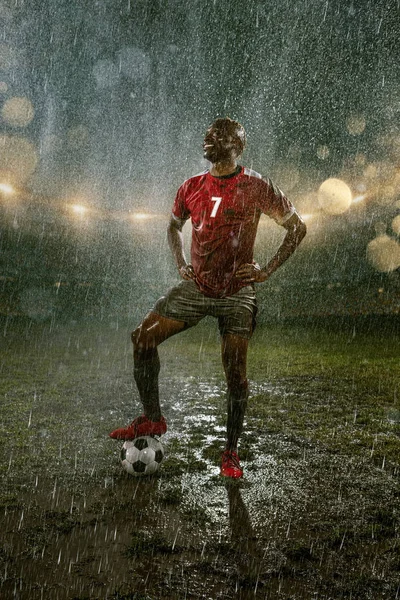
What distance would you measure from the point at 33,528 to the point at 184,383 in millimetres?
4537

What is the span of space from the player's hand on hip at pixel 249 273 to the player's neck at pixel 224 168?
768mm

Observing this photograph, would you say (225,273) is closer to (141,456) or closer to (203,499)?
(141,456)

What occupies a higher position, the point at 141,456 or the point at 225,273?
the point at 225,273

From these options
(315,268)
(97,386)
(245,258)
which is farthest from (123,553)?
(315,268)

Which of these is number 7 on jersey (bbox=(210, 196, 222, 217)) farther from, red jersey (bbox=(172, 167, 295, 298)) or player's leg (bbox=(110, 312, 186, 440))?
player's leg (bbox=(110, 312, 186, 440))

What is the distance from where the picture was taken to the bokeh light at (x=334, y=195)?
59.9 feet

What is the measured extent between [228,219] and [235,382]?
1.27 metres

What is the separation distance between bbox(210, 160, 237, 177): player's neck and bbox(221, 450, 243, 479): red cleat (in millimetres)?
2182

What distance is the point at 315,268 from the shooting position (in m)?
22.2

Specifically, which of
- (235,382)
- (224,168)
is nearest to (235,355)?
(235,382)

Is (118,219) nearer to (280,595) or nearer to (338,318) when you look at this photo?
(338,318)

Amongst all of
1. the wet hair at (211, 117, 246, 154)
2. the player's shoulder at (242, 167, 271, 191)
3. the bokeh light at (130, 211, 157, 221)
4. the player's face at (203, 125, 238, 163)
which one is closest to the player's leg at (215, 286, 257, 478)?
the player's shoulder at (242, 167, 271, 191)

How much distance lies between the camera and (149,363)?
A: 3.35 m

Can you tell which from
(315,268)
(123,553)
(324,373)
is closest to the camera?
(123,553)
